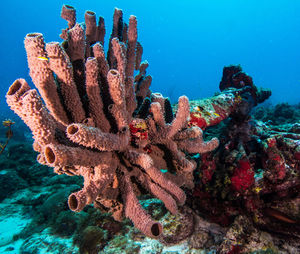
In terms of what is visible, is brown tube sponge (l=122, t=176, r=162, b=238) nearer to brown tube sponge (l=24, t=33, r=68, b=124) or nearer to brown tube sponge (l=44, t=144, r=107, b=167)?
brown tube sponge (l=44, t=144, r=107, b=167)

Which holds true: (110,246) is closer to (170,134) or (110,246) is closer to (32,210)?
(170,134)

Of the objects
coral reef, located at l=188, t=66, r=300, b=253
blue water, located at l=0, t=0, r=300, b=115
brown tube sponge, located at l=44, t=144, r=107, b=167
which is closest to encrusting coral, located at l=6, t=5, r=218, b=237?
brown tube sponge, located at l=44, t=144, r=107, b=167

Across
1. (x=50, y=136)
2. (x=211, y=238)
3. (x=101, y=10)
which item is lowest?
(x=211, y=238)

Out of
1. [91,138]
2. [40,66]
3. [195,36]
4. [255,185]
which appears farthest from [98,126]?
[195,36]

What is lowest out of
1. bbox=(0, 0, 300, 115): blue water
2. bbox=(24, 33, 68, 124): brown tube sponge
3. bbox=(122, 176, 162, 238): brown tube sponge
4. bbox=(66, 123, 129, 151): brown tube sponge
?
bbox=(122, 176, 162, 238): brown tube sponge

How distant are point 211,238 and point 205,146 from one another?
150cm

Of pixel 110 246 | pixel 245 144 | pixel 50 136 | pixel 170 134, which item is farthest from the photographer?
pixel 245 144

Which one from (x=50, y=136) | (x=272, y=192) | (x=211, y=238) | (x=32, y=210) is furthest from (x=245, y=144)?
(x=32, y=210)

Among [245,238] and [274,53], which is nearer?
[245,238]

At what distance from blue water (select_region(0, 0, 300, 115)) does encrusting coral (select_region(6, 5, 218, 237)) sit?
348ft

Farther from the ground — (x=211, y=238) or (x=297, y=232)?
(x=297, y=232)

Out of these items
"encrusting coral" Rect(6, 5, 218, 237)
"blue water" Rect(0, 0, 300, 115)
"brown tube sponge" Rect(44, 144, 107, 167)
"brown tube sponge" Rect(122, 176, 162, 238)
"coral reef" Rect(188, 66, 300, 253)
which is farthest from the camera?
"blue water" Rect(0, 0, 300, 115)

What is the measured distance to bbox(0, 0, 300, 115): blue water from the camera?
107812 millimetres

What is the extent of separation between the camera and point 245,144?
334 centimetres
